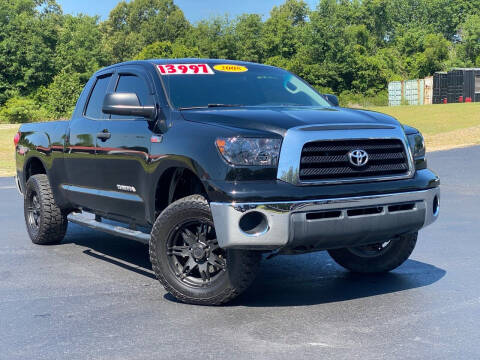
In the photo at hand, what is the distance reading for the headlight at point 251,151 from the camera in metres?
5.04

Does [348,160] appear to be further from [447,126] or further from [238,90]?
[447,126]

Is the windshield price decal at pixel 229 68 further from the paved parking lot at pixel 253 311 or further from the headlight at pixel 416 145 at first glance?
the paved parking lot at pixel 253 311

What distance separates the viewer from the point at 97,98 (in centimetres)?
725

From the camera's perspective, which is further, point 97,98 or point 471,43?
point 471,43

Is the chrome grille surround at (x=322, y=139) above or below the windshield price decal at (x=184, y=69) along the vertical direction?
below

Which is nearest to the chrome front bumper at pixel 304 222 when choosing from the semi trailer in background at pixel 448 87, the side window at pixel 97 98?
the side window at pixel 97 98

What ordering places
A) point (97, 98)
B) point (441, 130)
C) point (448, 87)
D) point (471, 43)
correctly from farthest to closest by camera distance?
1. point (471, 43)
2. point (448, 87)
3. point (441, 130)
4. point (97, 98)

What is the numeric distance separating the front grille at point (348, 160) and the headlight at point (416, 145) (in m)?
0.22

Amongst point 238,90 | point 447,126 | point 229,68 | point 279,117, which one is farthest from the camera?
point 447,126

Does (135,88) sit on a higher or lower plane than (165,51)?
lower

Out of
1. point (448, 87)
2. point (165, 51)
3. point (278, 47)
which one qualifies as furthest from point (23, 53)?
point (448, 87)

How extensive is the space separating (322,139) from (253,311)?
1314mm

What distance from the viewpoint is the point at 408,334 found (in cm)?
468

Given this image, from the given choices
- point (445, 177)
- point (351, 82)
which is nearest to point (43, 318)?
point (445, 177)
